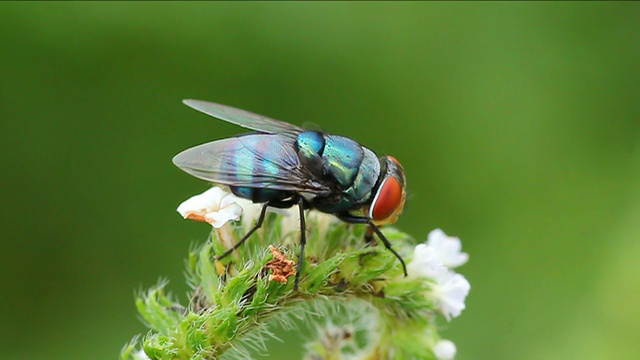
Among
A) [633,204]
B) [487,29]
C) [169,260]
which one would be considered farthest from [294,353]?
[487,29]

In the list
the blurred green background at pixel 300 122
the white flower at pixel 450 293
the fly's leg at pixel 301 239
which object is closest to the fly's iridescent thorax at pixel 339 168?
the fly's leg at pixel 301 239

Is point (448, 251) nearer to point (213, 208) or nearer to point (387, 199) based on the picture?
point (387, 199)

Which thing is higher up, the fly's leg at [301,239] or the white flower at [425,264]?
the fly's leg at [301,239]

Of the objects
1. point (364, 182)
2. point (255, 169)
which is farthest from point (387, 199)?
point (255, 169)

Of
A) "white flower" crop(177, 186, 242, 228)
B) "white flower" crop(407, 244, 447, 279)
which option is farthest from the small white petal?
"white flower" crop(407, 244, 447, 279)

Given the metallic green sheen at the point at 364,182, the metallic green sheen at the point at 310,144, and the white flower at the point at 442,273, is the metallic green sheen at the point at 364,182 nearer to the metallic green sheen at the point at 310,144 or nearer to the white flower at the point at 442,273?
the metallic green sheen at the point at 310,144

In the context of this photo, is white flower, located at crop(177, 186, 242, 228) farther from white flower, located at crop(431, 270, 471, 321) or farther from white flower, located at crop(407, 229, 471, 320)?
white flower, located at crop(431, 270, 471, 321)
